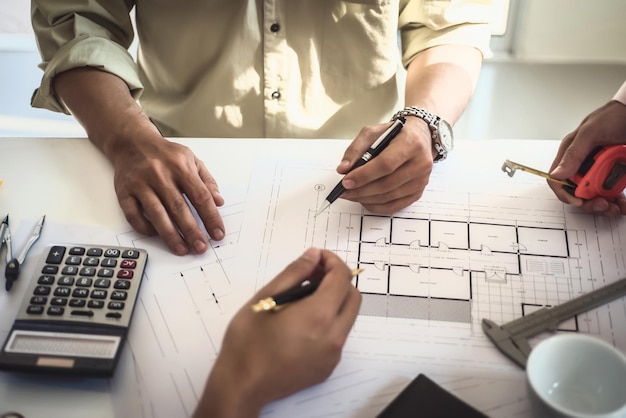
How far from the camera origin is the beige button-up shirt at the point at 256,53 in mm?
950

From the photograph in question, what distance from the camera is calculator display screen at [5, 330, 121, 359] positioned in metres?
0.62

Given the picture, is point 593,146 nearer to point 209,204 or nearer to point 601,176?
point 601,176

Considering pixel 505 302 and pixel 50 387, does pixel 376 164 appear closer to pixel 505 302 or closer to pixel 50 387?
pixel 505 302

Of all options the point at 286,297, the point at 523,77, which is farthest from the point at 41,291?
the point at 523,77

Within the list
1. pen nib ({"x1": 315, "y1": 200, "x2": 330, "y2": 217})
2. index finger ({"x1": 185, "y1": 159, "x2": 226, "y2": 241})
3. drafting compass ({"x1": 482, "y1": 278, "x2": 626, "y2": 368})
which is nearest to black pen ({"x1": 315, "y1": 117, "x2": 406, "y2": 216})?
pen nib ({"x1": 315, "y1": 200, "x2": 330, "y2": 217})

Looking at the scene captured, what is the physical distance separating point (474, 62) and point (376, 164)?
0.37m

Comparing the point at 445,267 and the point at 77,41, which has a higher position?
the point at 77,41

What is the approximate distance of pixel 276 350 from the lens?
1.76ft

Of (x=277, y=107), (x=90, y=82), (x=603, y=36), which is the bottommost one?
(x=603, y=36)

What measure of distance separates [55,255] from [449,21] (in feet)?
2.28

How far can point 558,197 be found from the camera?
0.80 meters

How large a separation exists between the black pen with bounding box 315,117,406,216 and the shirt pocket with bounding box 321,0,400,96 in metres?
0.26

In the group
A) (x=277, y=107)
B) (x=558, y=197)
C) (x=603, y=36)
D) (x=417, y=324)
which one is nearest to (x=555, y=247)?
(x=558, y=197)

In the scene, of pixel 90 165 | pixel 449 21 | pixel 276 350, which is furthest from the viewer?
pixel 449 21
